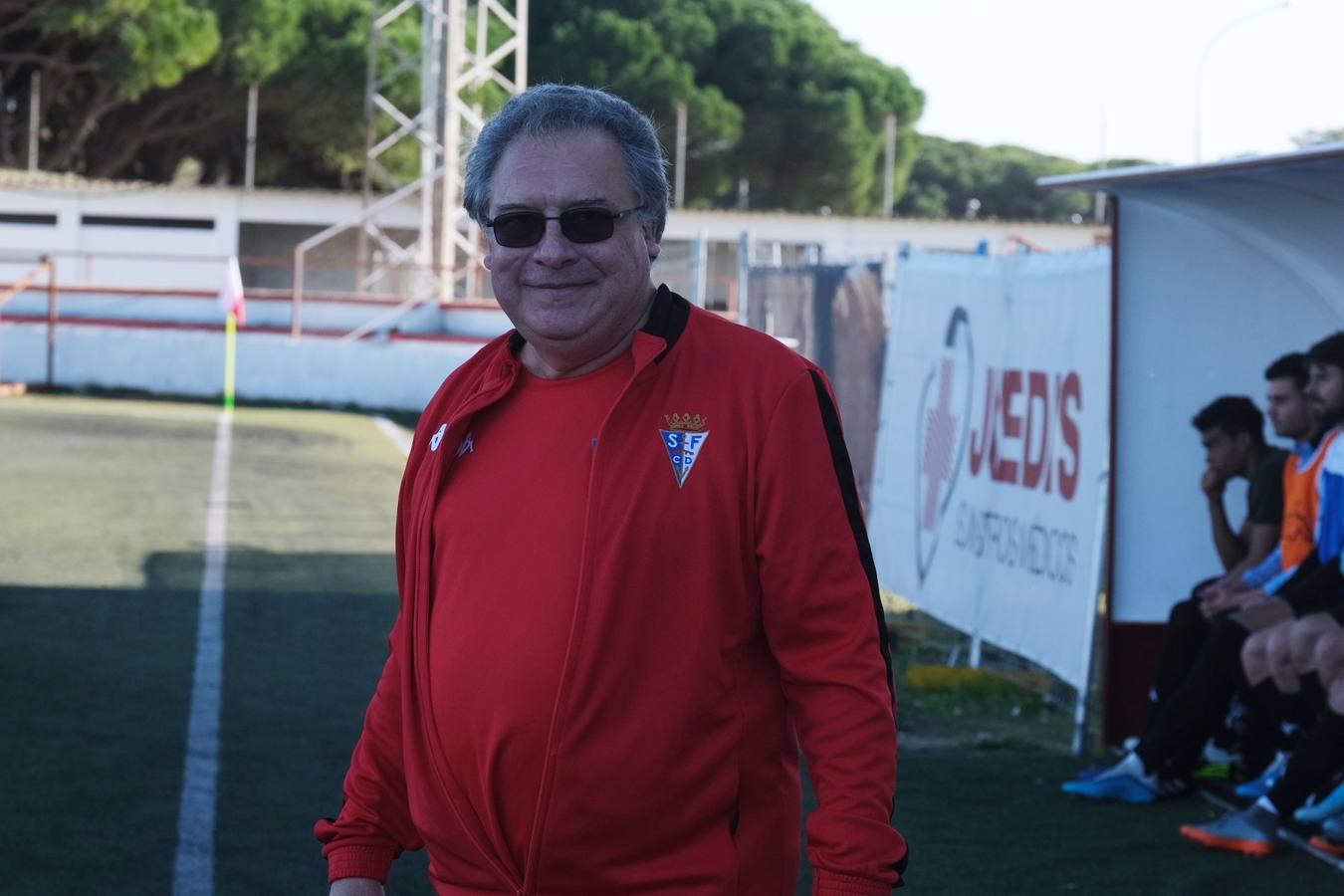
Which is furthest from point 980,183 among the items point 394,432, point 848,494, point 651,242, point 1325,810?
point 848,494

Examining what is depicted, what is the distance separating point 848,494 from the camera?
8.37ft

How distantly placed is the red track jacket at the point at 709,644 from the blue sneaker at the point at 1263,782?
15.7 ft

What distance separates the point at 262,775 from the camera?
6.97m

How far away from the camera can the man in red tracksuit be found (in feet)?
8.19

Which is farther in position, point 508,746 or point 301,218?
point 301,218

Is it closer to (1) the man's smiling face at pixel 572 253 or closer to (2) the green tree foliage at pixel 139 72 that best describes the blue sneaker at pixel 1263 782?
(1) the man's smiling face at pixel 572 253

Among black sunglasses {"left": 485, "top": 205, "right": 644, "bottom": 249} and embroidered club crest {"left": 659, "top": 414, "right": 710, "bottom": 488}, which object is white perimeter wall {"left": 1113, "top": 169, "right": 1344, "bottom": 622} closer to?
black sunglasses {"left": 485, "top": 205, "right": 644, "bottom": 249}

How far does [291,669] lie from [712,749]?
6.80m

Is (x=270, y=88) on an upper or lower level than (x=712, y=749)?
upper

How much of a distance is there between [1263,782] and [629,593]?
5112 mm

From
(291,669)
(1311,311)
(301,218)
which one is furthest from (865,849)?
(301,218)

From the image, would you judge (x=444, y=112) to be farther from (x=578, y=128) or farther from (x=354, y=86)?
(x=578, y=128)

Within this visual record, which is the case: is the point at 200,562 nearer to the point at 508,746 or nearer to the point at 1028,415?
the point at 1028,415

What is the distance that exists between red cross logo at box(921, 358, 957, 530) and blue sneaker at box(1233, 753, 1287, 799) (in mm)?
3070
